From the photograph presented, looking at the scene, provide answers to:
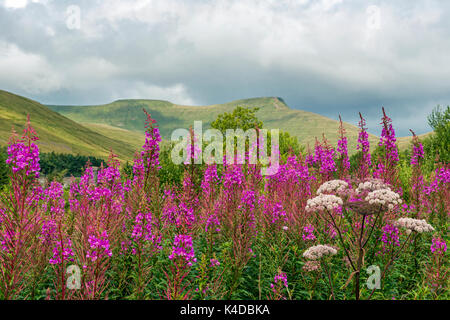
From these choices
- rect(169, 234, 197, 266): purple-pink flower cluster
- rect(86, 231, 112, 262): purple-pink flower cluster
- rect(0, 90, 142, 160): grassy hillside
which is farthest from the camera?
rect(0, 90, 142, 160): grassy hillside

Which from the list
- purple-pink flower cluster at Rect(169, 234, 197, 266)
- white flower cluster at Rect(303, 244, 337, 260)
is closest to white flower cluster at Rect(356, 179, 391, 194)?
white flower cluster at Rect(303, 244, 337, 260)

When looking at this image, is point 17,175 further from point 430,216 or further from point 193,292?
point 430,216

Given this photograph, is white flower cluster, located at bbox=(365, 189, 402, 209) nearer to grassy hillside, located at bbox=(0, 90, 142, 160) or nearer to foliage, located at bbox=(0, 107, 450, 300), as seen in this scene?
foliage, located at bbox=(0, 107, 450, 300)

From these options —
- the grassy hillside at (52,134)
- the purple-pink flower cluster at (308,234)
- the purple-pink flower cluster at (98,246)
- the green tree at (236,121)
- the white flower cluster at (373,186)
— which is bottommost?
the purple-pink flower cluster at (308,234)

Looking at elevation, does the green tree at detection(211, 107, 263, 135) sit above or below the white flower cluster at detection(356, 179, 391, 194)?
above

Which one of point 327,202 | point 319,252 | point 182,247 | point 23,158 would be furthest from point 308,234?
point 23,158

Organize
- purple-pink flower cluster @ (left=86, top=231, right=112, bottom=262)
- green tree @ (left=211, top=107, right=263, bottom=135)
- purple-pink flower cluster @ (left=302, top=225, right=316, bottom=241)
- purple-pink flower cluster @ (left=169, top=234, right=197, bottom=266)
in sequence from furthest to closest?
1. green tree @ (left=211, top=107, right=263, bottom=135)
2. purple-pink flower cluster @ (left=302, top=225, right=316, bottom=241)
3. purple-pink flower cluster @ (left=86, top=231, right=112, bottom=262)
4. purple-pink flower cluster @ (left=169, top=234, right=197, bottom=266)

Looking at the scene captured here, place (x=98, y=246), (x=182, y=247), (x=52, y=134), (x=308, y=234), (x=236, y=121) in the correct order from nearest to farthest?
1. (x=182, y=247)
2. (x=98, y=246)
3. (x=308, y=234)
4. (x=236, y=121)
5. (x=52, y=134)

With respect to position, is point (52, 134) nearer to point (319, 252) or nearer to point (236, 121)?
point (236, 121)

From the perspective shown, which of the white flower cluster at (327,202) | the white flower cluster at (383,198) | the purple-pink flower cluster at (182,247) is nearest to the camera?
the purple-pink flower cluster at (182,247)

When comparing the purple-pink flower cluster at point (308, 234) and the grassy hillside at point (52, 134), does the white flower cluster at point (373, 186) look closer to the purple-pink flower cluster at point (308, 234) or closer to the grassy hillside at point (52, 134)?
the purple-pink flower cluster at point (308, 234)

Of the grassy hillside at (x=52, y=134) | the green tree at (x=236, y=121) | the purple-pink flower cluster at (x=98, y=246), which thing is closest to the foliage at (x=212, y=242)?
the purple-pink flower cluster at (x=98, y=246)
